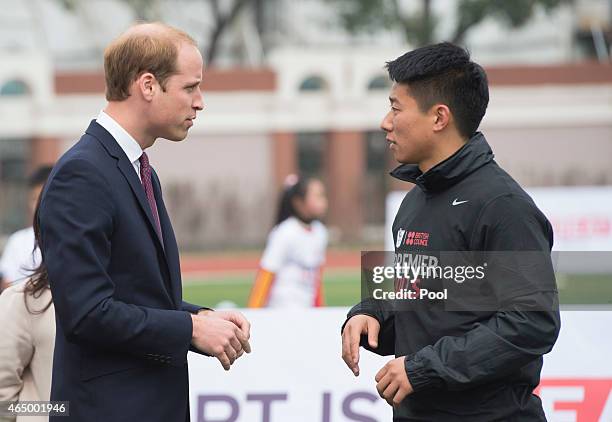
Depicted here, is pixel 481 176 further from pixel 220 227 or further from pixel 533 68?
pixel 533 68

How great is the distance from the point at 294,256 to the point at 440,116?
5.45 meters

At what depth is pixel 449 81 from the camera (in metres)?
2.87

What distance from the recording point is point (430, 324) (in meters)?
2.80

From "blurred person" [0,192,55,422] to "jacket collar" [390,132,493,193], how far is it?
51.6 inches

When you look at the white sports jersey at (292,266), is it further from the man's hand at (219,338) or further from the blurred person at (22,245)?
the man's hand at (219,338)

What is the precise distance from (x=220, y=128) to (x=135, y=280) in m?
24.6

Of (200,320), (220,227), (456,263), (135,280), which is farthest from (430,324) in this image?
(220,227)

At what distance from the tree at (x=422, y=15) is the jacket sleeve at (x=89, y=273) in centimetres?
2693

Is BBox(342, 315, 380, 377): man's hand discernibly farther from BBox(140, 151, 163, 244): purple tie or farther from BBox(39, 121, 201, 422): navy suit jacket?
BBox(140, 151, 163, 244): purple tie

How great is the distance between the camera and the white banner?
156 inches

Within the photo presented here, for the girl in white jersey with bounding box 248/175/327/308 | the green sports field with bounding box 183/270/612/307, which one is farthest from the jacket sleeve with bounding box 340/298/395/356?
the green sports field with bounding box 183/270/612/307

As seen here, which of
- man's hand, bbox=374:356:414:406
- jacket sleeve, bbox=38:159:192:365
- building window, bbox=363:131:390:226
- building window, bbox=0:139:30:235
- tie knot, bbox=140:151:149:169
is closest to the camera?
jacket sleeve, bbox=38:159:192:365

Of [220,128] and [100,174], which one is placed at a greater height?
[220,128]

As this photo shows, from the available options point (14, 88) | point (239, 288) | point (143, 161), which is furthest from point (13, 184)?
point (143, 161)
